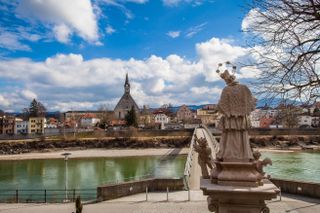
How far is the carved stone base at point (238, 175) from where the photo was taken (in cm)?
580

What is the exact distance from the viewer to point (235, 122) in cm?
613

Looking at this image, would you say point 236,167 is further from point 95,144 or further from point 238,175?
point 95,144

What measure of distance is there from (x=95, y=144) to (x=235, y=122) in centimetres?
7380

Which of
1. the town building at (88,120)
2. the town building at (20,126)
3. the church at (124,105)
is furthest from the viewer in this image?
the town building at (88,120)

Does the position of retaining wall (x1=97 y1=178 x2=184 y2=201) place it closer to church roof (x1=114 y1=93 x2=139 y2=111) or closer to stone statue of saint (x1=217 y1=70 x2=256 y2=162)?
stone statue of saint (x1=217 y1=70 x2=256 y2=162)

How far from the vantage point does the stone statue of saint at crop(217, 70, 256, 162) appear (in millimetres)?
6031

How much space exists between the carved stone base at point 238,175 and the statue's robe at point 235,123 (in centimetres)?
11

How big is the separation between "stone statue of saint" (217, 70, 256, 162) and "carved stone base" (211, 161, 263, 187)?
0.32 feet

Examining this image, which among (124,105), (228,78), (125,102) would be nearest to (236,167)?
(228,78)

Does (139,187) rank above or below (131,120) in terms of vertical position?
below

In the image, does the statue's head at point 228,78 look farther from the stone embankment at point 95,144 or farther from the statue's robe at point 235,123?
the stone embankment at point 95,144

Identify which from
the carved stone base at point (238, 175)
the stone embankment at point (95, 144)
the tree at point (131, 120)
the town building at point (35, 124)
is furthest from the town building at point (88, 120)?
the carved stone base at point (238, 175)

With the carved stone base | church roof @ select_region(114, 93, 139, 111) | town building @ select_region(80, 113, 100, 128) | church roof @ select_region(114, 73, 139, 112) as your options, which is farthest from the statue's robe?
town building @ select_region(80, 113, 100, 128)

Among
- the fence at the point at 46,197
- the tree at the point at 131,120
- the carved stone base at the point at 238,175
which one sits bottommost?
the fence at the point at 46,197
